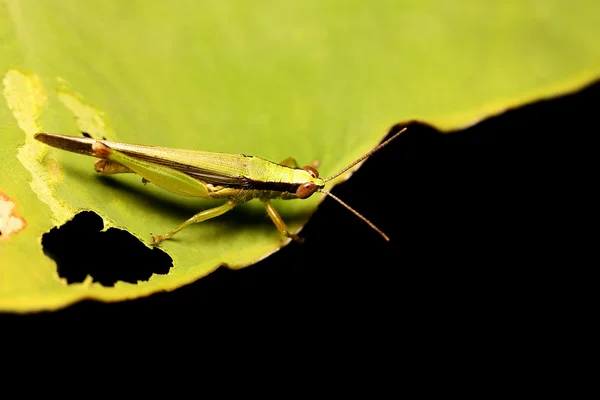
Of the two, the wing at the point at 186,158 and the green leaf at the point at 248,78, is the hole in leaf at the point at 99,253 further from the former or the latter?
the wing at the point at 186,158

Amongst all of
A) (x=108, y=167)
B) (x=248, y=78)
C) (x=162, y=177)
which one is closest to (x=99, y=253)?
(x=108, y=167)

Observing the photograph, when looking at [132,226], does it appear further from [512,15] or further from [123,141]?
[512,15]

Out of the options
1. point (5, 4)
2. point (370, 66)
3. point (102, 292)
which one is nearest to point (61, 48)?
point (5, 4)

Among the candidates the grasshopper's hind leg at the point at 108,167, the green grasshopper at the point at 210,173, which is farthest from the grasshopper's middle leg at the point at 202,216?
the grasshopper's hind leg at the point at 108,167

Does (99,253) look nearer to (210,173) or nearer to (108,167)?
(108,167)

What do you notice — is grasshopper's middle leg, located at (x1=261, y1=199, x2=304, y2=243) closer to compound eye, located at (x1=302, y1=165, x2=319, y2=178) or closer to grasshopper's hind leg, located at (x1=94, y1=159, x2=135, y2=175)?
compound eye, located at (x1=302, y1=165, x2=319, y2=178)

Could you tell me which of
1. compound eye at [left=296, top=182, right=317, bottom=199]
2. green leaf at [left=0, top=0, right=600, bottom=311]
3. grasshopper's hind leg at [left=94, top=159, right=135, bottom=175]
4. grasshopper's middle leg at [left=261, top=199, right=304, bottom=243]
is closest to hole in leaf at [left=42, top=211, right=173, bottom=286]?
green leaf at [left=0, top=0, right=600, bottom=311]
